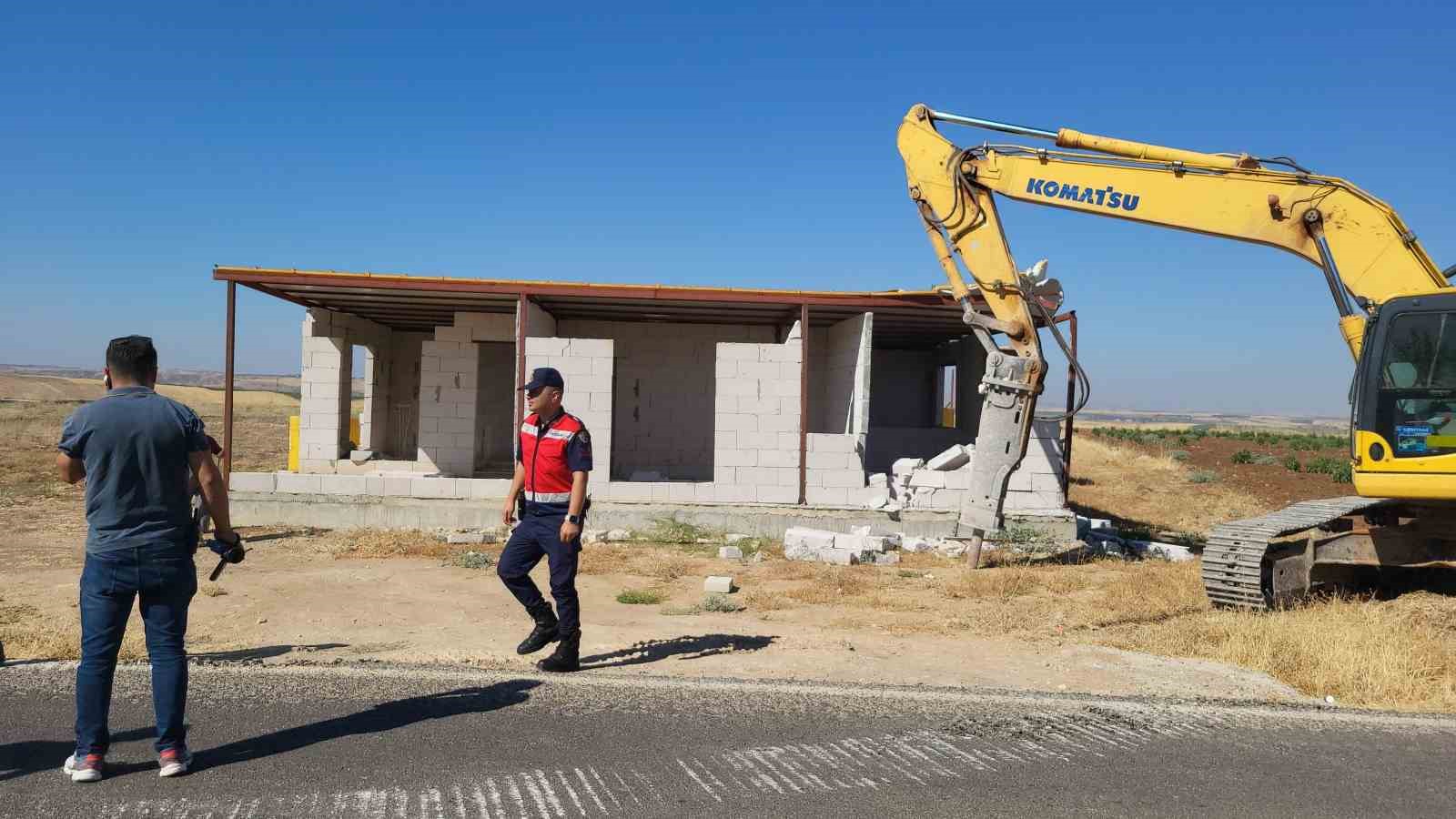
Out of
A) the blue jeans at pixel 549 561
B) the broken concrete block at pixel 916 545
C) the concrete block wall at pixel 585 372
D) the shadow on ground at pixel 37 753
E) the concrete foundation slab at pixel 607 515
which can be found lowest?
the shadow on ground at pixel 37 753

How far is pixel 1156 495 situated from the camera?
2364 cm

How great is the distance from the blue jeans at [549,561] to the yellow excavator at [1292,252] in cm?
606

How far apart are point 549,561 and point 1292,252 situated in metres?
7.99

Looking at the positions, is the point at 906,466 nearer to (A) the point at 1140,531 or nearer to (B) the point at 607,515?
(B) the point at 607,515

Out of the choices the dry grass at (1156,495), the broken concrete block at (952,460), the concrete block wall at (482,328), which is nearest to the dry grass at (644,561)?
the broken concrete block at (952,460)

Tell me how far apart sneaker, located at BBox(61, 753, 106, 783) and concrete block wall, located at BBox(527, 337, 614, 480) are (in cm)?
1074

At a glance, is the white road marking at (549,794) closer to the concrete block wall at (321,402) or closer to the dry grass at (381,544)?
the dry grass at (381,544)

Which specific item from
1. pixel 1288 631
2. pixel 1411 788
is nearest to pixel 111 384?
pixel 1411 788

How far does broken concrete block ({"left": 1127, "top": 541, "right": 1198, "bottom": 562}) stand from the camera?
14.1m

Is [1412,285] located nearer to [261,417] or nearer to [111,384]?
[111,384]

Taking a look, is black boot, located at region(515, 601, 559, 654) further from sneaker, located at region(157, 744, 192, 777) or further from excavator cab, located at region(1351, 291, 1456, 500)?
excavator cab, located at region(1351, 291, 1456, 500)

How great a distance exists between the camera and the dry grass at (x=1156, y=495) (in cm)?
2019

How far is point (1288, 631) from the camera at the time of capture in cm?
803

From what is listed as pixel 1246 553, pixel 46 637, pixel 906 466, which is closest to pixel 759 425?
pixel 906 466
